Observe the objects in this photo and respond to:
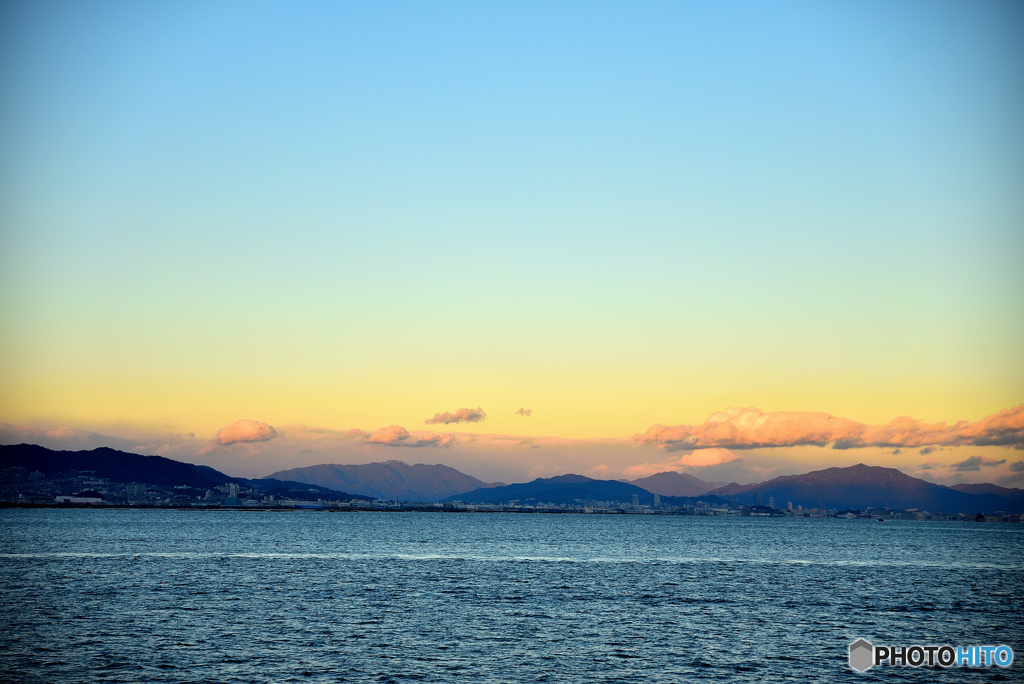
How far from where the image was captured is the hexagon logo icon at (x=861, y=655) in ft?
177

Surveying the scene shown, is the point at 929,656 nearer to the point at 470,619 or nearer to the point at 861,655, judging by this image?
the point at 861,655

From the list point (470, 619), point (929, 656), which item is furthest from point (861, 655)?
point (470, 619)

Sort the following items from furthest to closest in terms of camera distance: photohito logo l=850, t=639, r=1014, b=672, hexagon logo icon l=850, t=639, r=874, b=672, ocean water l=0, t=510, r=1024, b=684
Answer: photohito logo l=850, t=639, r=1014, b=672 < hexagon logo icon l=850, t=639, r=874, b=672 < ocean water l=0, t=510, r=1024, b=684

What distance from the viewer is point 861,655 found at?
5722 centimetres

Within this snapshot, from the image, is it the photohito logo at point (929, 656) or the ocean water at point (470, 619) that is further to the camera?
the photohito logo at point (929, 656)

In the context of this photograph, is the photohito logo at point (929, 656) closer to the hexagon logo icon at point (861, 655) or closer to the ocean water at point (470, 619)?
the hexagon logo icon at point (861, 655)

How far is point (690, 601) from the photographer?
275 ft

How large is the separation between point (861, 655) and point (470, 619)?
29736mm

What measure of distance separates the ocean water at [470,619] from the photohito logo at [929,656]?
1.29 meters

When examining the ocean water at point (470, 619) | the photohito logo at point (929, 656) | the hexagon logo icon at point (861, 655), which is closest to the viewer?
the ocean water at point (470, 619)

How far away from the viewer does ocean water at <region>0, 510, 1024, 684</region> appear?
5131 cm

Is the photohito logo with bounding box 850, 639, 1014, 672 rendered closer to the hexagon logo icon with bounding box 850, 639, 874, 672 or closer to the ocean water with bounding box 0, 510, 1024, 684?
the hexagon logo icon with bounding box 850, 639, 874, 672

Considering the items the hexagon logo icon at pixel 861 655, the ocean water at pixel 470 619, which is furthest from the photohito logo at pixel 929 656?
the ocean water at pixel 470 619

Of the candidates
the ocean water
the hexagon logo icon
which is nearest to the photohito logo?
the hexagon logo icon
